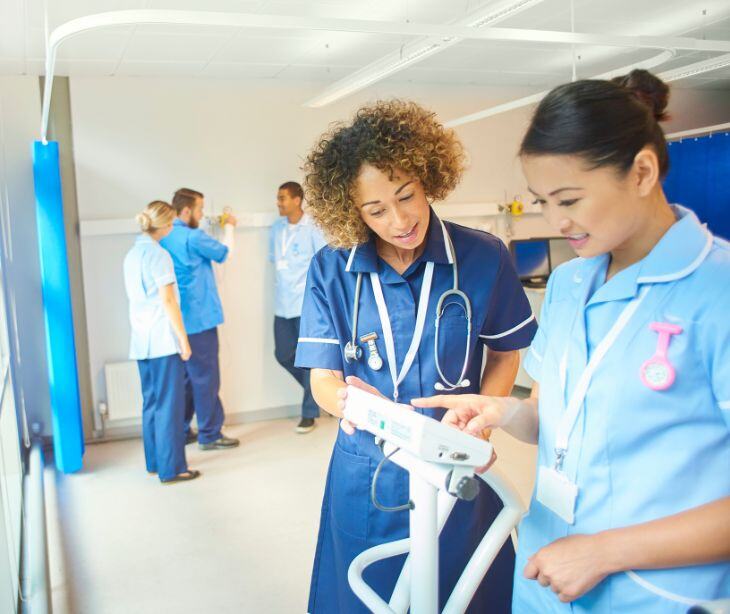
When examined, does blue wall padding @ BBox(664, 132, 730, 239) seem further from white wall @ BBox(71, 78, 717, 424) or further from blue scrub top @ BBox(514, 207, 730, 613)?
blue scrub top @ BBox(514, 207, 730, 613)

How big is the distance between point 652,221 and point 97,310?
4394 millimetres

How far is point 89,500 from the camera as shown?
149 inches

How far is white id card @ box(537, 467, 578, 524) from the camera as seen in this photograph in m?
1.02

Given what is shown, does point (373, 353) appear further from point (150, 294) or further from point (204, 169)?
point (204, 169)

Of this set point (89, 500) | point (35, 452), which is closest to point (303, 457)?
point (89, 500)

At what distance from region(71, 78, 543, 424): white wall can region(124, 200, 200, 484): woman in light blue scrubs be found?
41.3 inches

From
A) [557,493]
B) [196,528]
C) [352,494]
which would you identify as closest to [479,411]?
[557,493]

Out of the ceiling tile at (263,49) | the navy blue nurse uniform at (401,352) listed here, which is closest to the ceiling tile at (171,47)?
the ceiling tile at (263,49)

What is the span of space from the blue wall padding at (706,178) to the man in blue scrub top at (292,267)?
326 cm

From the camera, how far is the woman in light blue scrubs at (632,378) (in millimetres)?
885

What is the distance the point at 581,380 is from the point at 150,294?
3188 millimetres

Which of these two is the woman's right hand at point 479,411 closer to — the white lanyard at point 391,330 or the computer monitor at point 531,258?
the white lanyard at point 391,330

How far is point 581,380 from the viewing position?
1.01 metres

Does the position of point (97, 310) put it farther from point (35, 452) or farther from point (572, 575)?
point (572, 575)
